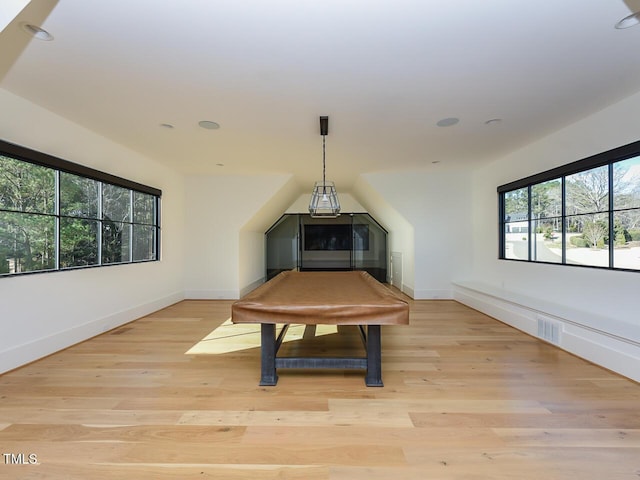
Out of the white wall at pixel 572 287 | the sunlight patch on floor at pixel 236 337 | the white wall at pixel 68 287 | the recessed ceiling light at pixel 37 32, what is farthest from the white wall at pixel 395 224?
the recessed ceiling light at pixel 37 32

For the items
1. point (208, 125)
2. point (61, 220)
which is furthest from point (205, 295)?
point (208, 125)

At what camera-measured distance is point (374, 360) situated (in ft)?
7.48

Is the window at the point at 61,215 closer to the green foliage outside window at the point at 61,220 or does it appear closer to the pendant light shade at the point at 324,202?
the green foliage outside window at the point at 61,220

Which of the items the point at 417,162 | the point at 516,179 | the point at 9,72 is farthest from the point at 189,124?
the point at 516,179

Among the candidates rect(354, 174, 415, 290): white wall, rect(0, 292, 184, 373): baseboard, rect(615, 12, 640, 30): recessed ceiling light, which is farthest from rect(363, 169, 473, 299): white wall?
rect(0, 292, 184, 373): baseboard

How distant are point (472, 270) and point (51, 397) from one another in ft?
19.1

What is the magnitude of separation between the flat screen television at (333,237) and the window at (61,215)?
4.80 metres

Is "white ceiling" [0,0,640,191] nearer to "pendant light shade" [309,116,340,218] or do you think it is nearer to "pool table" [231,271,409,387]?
"pendant light shade" [309,116,340,218]

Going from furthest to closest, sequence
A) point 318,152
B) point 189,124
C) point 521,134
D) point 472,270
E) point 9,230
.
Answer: point 472,270 < point 318,152 < point 521,134 < point 189,124 < point 9,230

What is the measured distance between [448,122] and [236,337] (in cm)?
335

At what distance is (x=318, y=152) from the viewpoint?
4.13 meters

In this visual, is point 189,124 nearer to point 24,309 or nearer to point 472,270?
point 24,309

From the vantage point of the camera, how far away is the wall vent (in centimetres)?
303

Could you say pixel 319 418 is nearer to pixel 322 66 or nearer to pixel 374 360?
pixel 374 360
